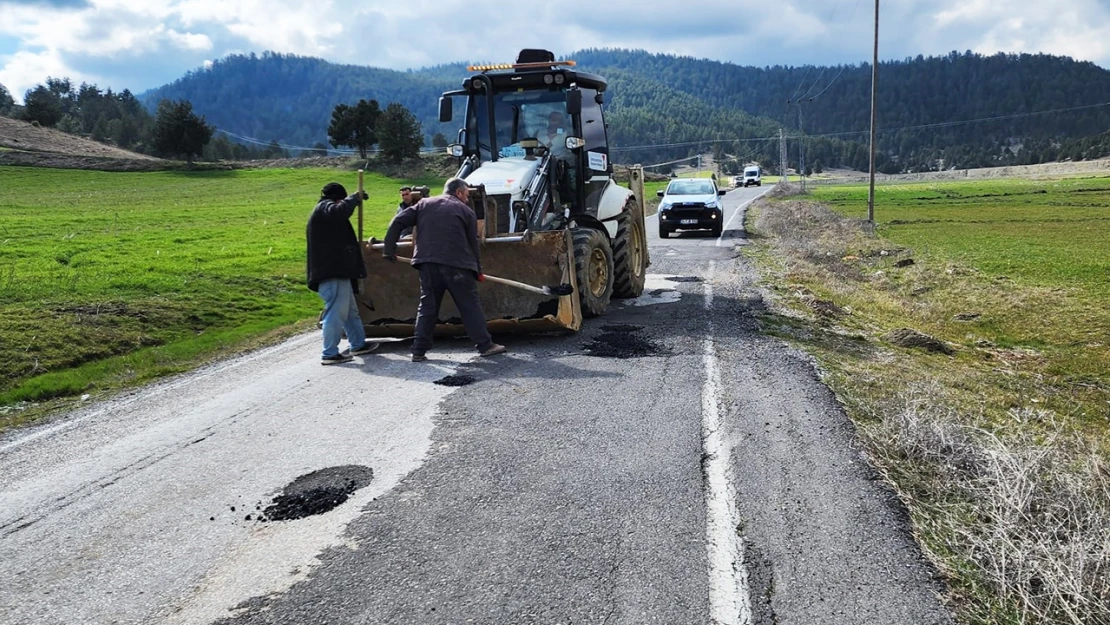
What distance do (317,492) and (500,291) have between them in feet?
15.3

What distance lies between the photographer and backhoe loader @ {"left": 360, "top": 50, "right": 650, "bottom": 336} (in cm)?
898

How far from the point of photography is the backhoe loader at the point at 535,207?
8.98 metres

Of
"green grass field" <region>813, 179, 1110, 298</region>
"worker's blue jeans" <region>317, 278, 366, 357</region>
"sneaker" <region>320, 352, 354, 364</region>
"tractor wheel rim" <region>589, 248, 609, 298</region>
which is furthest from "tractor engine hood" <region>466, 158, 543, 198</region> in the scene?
"green grass field" <region>813, 179, 1110, 298</region>

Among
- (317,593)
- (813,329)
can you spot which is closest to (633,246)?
(813,329)

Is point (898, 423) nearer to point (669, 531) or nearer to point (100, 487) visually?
point (669, 531)

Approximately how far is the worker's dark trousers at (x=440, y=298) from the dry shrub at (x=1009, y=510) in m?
4.11

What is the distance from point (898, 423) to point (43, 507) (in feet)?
17.5

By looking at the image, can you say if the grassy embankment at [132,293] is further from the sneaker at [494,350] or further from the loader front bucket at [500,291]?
the sneaker at [494,350]

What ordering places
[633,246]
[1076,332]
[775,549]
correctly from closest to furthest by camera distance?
[775,549], [1076,332], [633,246]

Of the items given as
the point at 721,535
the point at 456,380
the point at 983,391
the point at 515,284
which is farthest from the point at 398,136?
the point at 721,535

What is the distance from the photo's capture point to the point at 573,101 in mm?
9969

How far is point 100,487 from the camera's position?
16.3 feet

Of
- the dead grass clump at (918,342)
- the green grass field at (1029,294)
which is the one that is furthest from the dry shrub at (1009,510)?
the dead grass clump at (918,342)

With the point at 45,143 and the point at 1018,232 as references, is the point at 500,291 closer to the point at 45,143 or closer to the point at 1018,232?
the point at 1018,232
